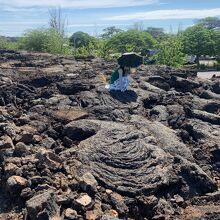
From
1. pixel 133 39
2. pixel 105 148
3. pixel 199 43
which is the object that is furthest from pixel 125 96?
pixel 133 39

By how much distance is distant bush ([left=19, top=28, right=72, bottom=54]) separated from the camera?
30078mm

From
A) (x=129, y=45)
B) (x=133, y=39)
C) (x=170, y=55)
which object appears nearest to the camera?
(x=170, y=55)

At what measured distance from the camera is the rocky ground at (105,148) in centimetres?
710

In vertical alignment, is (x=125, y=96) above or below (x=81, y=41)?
above

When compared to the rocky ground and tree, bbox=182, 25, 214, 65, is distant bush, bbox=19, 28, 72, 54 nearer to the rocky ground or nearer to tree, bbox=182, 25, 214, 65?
tree, bbox=182, 25, 214, 65

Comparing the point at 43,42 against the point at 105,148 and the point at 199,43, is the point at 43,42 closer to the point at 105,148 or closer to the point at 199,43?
the point at 199,43

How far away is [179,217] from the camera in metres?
7.32

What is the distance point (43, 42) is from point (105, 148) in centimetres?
2319

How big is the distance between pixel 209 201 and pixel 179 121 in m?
4.10

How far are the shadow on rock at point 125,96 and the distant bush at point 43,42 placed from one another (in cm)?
1767

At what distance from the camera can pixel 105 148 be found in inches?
352

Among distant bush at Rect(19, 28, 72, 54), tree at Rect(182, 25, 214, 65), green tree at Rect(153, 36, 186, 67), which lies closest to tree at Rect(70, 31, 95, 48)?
distant bush at Rect(19, 28, 72, 54)

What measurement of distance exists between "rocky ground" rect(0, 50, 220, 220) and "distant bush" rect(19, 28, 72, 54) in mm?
14948

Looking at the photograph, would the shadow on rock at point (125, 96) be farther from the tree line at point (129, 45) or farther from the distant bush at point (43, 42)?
the distant bush at point (43, 42)
